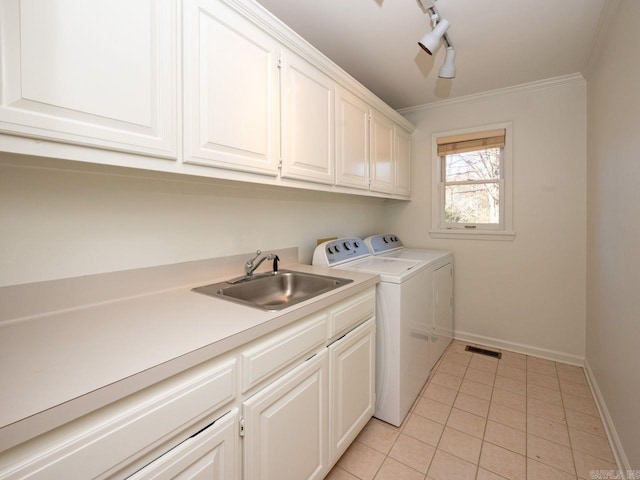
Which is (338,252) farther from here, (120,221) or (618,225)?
(618,225)

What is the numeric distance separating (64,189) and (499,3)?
2.28 meters

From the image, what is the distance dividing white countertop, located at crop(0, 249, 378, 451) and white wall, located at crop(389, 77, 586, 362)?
206 cm

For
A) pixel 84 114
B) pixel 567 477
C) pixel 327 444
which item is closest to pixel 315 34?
pixel 84 114

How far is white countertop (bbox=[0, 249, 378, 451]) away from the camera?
56 cm

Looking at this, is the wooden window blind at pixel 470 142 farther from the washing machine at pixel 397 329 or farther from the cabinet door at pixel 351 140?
the washing machine at pixel 397 329

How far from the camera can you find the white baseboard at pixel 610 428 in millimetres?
1393

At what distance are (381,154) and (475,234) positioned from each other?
1263mm

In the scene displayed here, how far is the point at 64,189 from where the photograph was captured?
1047 millimetres

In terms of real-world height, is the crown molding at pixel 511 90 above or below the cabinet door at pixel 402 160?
above

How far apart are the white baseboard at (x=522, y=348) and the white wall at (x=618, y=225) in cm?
35

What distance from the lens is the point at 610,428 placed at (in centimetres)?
161

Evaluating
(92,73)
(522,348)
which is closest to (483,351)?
(522,348)

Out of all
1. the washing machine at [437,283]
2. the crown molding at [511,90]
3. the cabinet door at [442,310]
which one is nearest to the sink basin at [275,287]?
the washing machine at [437,283]

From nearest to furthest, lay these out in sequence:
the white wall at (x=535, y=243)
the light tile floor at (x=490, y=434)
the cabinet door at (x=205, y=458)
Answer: the cabinet door at (x=205, y=458)
the light tile floor at (x=490, y=434)
the white wall at (x=535, y=243)
